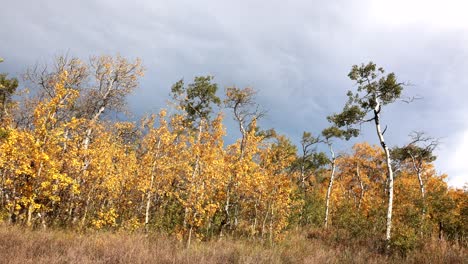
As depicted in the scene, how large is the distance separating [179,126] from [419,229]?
1335 centimetres

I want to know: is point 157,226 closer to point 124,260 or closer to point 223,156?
point 223,156

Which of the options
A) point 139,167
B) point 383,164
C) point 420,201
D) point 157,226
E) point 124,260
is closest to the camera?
point 124,260

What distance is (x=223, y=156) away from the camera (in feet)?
48.2

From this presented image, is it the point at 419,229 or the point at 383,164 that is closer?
the point at 419,229

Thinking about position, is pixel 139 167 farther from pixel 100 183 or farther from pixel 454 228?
pixel 454 228

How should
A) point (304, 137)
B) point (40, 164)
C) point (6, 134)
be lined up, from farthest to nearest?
point (304, 137) < point (40, 164) < point (6, 134)

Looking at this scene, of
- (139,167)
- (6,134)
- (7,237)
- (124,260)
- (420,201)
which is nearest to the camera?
(124,260)

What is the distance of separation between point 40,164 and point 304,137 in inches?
1064

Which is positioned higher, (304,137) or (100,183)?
(304,137)

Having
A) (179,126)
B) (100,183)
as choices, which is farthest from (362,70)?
(100,183)

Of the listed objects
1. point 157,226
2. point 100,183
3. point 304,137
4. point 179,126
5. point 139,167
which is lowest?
point 157,226

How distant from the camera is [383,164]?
39.8 meters

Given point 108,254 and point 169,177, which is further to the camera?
point 169,177

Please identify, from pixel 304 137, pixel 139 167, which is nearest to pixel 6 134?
pixel 139 167
